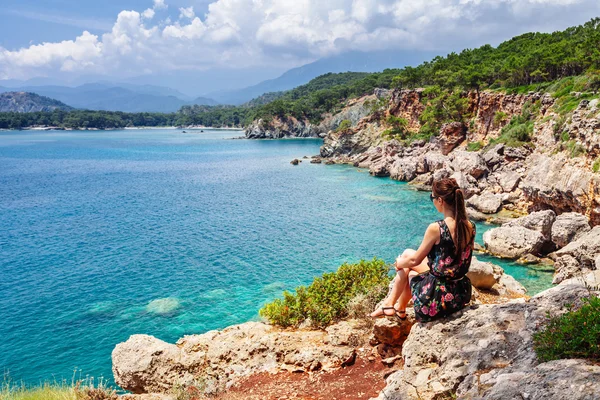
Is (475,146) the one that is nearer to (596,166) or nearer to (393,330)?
(596,166)

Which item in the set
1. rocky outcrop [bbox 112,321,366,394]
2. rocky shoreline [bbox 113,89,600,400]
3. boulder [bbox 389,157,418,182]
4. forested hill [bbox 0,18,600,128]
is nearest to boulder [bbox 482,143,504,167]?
forested hill [bbox 0,18,600,128]

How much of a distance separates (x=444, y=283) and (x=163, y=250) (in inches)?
1092

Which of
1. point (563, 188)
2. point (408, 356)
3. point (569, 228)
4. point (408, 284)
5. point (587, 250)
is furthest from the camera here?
point (563, 188)

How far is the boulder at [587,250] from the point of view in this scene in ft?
69.2

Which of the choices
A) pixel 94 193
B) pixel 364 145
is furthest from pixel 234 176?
pixel 364 145

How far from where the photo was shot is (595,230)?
74.2 feet

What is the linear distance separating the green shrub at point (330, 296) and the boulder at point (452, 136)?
51.4 m

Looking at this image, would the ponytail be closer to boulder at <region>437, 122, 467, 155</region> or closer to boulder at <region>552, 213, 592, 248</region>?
boulder at <region>552, 213, 592, 248</region>

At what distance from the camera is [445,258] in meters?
7.21

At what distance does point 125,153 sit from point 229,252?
296 feet

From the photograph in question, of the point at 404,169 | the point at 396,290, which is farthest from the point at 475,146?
the point at 396,290

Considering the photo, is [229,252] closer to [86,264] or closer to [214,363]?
[86,264]

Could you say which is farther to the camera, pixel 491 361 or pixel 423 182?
pixel 423 182

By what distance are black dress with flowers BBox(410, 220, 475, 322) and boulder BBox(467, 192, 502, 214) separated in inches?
1340
